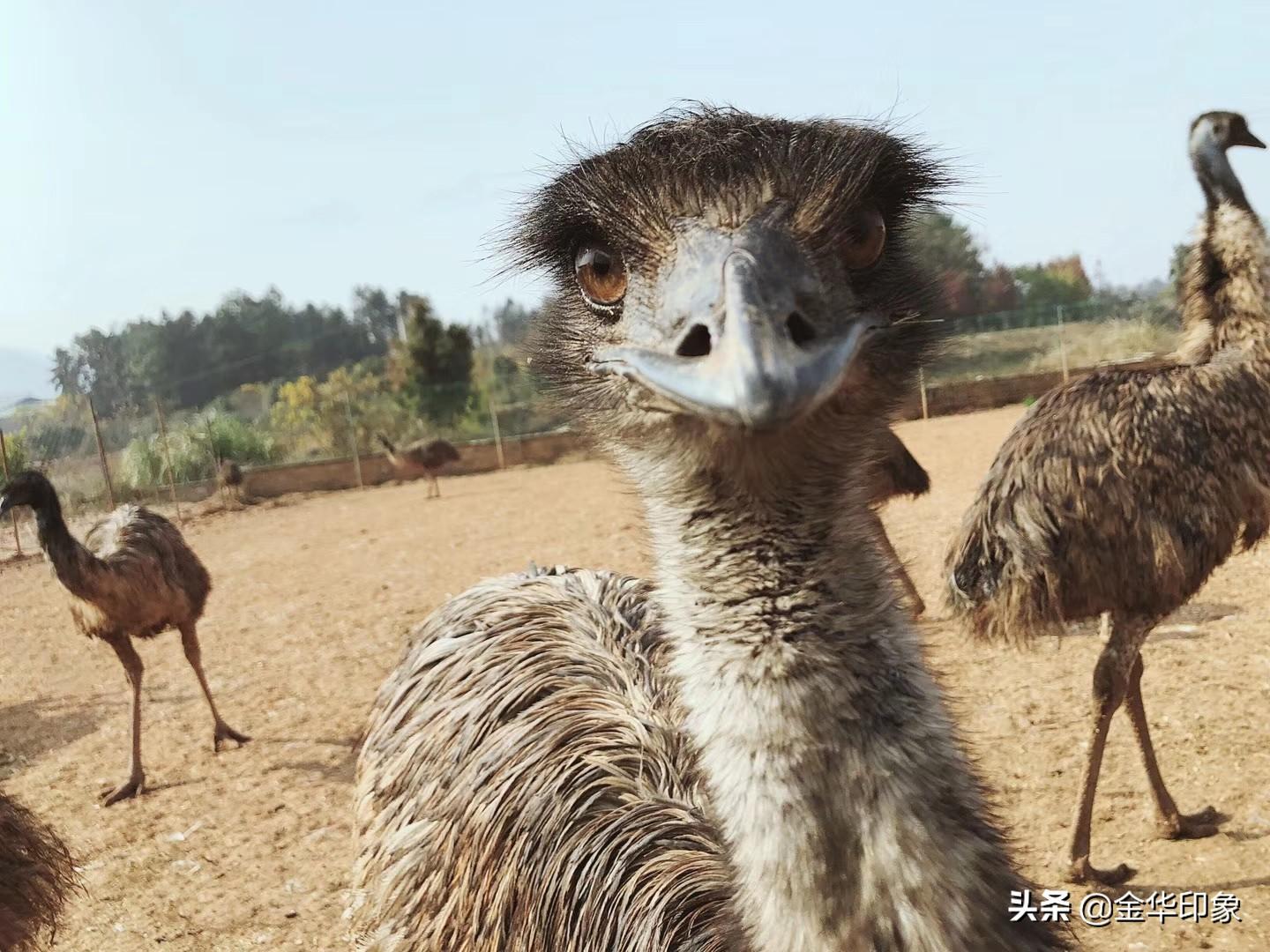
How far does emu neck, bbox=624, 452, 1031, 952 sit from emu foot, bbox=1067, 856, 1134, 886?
6.87 ft

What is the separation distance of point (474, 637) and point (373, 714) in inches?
19.7

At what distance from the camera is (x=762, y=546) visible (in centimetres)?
122

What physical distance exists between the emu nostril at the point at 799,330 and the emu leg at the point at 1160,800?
250cm

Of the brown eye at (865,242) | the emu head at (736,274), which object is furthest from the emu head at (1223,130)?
the brown eye at (865,242)

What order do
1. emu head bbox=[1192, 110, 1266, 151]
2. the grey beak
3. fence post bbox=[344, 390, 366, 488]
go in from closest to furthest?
the grey beak → emu head bbox=[1192, 110, 1266, 151] → fence post bbox=[344, 390, 366, 488]

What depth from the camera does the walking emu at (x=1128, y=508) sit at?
295 centimetres

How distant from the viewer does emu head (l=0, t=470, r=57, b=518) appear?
17.2 feet

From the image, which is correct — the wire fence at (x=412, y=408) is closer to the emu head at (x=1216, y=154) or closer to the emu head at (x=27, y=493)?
the emu head at (x=27, y=493)

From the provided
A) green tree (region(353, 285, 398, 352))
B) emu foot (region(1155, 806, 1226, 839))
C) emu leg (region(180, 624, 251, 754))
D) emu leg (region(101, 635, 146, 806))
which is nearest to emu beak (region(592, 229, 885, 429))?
emu foot (region(1155, 806, 1226, 839))

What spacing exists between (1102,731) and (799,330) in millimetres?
2446

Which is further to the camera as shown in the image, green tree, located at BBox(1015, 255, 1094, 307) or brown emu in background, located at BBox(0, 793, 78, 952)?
green tree, located at BBox(1015, 255, 1094, 307)

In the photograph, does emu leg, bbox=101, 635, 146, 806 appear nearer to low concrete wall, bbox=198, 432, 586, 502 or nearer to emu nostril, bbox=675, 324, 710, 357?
emu nostril, bbox=675, 324, 710, 357

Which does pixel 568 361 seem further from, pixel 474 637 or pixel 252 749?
pixel 252 749

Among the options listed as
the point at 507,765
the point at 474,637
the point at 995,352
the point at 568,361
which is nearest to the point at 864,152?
the point at 568,361
